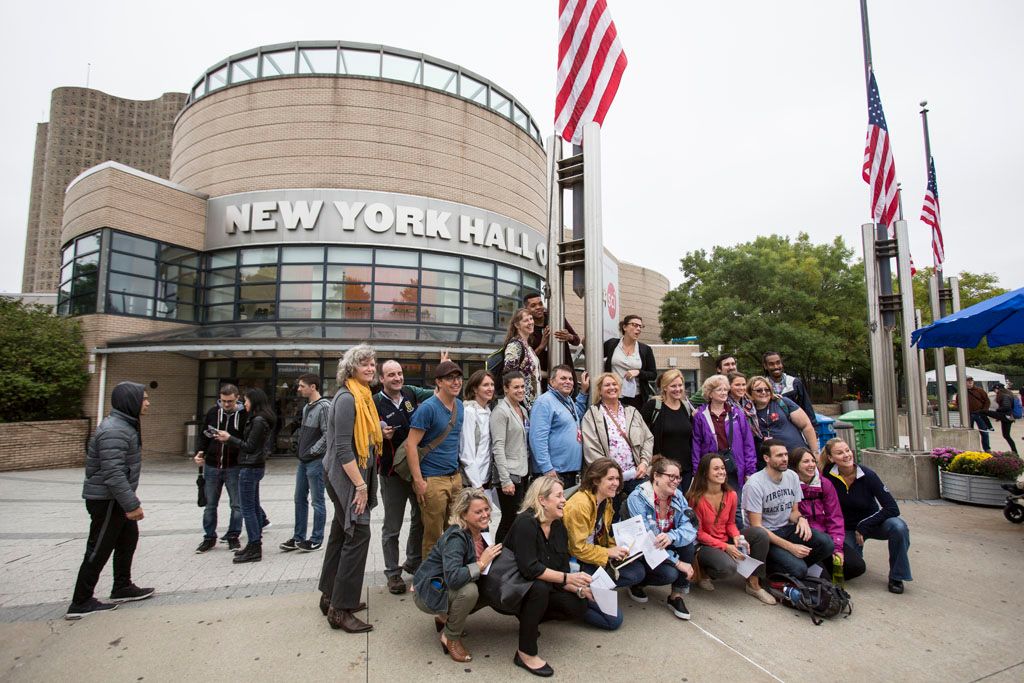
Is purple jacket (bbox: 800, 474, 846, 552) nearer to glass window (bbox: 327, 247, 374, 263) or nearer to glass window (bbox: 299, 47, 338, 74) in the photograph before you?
glass window (bbox: 327, 247, 374, 263)

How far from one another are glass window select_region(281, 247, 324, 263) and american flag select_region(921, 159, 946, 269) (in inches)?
644

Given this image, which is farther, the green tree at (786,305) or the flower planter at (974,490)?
the green tree at (786,305)

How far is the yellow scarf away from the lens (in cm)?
341

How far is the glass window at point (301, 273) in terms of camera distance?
14391mm

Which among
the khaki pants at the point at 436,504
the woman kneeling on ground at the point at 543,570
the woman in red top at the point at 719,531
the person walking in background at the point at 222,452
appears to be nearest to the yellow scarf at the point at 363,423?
the khaki pants at the point at 436,504

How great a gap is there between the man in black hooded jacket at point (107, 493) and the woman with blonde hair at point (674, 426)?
4069 millimetres

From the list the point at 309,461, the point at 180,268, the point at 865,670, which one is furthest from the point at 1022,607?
the point at 180,268

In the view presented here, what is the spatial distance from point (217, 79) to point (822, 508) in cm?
1955

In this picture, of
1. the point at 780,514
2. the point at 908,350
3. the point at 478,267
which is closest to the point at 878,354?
the point at 908,350

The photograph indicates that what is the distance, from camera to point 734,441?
4.38m

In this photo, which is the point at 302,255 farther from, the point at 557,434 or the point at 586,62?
the point at 557,434

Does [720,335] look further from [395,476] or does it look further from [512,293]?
[395,476]

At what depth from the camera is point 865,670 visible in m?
2.82

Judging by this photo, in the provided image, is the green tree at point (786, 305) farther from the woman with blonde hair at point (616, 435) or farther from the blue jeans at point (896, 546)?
the woman with blonde hair at point (616, 435)
